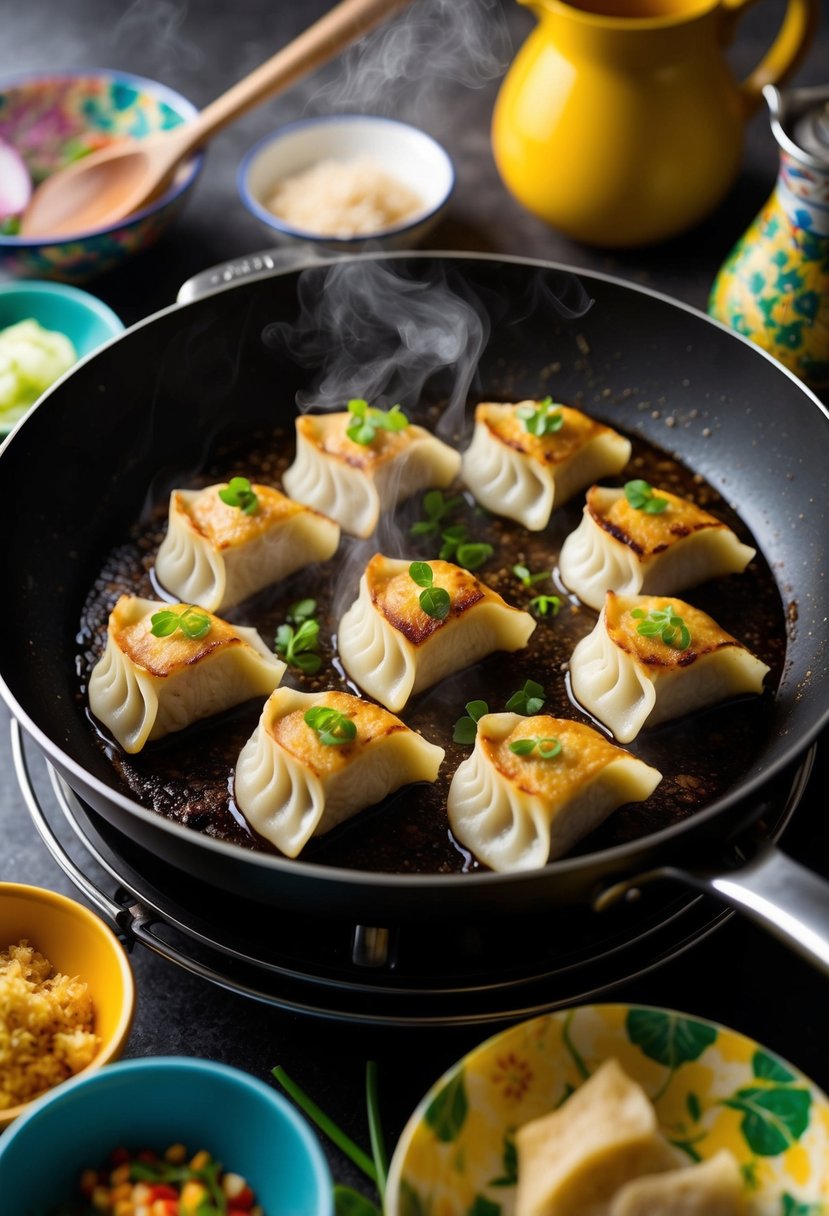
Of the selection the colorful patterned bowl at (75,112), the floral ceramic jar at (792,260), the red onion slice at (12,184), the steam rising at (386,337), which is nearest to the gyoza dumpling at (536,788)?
the steam rising at (386,337)

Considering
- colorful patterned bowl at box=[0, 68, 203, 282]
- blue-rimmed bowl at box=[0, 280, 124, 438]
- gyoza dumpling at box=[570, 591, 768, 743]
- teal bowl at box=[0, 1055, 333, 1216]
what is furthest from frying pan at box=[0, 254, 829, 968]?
colorful patterned bowl at box=[0, 68, 203, 282]

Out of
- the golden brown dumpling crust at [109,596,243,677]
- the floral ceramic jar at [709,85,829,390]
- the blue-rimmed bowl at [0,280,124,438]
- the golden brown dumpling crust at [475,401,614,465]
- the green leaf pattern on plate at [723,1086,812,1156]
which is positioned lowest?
the blue-rimmed bowl at [0,280,124,438]

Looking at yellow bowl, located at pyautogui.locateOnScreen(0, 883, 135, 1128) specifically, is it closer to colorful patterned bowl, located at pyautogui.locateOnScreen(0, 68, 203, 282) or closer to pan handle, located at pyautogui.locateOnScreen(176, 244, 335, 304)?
pan handle, located at pyautogui.locateOnScreen(176, 244, 335, 304)

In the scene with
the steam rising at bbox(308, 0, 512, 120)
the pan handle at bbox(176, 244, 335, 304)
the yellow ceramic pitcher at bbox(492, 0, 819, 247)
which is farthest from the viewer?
the steam rising at bbox(308, 0, 512, 120)

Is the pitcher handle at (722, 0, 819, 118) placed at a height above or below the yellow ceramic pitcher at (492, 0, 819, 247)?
above

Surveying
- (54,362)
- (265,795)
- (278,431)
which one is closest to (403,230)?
(278,431)

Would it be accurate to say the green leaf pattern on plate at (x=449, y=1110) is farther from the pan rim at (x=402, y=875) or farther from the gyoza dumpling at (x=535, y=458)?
the gyoza dumpling at (x=535, y=458)

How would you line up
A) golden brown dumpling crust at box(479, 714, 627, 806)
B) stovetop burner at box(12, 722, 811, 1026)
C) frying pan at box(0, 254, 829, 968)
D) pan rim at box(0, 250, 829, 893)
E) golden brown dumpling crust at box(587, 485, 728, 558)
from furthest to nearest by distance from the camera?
golden brown dumpling crust at box(587, 485, 728, 558)
frying pan at box(0, 254, 829, 968)
golden brown dumpling crust at box(479, 714, 627, 806)
stovetop burner at box(12, 722, 811, 1026)
pan rim at box(0, 250, 829, 893)
